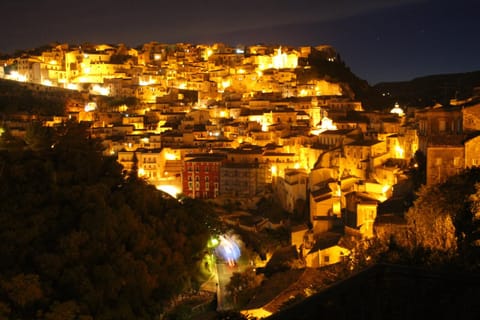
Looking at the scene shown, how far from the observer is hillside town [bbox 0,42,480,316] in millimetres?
15523

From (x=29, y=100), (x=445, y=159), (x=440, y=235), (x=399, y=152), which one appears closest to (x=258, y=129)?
(x=399, y=152)

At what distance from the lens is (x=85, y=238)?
1268 centimetres

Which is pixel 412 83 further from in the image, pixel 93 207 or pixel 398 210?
pixel 93 207

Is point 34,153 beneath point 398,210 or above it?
above

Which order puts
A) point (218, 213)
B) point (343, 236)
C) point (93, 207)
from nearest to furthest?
point (93, 207) < point (343, 236) < point (218, 213)

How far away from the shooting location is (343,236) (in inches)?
603

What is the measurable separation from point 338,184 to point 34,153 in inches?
416

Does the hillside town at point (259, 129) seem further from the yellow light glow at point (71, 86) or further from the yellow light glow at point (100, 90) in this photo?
the yellow light glow at point (71, 86)

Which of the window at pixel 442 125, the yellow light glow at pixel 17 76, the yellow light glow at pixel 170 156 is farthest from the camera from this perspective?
the yellow light glow at pixel 17 76

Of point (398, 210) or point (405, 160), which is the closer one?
point (398, 210)

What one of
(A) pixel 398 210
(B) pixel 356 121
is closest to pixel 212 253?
(A) pixel 398 210

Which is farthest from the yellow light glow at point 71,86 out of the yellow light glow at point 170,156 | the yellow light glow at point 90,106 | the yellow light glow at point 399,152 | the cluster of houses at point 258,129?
the yellow light glow at point 399,152

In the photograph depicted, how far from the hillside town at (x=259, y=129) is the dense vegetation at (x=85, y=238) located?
374 centimetres

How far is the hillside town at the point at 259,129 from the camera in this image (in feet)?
50.9
